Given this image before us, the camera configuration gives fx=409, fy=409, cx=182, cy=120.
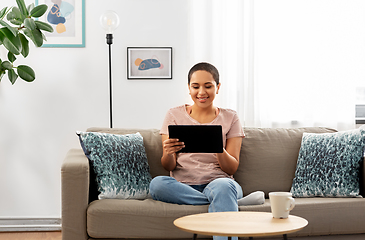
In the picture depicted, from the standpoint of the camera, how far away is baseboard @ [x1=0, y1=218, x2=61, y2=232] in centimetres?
301

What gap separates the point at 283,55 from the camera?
307 centimetres

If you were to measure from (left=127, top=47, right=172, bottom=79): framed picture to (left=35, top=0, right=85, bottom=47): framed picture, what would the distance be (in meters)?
0.39

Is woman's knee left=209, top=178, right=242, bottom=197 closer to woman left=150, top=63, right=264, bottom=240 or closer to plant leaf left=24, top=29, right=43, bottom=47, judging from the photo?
woman left=150, top=63, right=264, bottom=240

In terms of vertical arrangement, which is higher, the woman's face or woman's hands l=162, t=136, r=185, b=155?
the woman's face

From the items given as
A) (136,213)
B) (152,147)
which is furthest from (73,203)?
(152,147)

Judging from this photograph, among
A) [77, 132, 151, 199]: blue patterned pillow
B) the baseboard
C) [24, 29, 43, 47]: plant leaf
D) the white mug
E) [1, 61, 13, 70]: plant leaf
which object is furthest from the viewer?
the baseboard

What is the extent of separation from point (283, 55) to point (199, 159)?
1.25m

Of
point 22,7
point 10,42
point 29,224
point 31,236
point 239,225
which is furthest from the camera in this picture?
point 29,224

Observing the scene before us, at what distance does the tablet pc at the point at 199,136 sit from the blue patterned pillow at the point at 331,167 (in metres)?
0.67

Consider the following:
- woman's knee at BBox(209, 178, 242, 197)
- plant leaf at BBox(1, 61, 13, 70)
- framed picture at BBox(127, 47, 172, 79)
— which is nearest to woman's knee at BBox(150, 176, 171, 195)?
woman's knee at BBox(209, 178, 242, 197)

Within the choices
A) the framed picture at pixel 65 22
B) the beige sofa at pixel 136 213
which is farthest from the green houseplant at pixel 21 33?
the beige sofa at pixel 136 213

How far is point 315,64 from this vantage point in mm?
3064

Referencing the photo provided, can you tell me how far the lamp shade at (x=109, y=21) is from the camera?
280 cm

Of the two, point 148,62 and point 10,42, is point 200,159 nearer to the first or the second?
point 148,62
